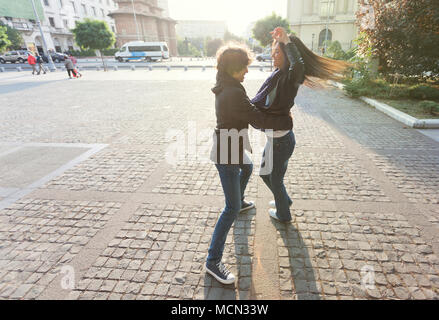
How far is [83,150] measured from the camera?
5.97 m

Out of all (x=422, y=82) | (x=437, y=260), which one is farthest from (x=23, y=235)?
(x=422, y=82)

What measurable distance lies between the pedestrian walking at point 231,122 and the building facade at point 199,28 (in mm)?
150822

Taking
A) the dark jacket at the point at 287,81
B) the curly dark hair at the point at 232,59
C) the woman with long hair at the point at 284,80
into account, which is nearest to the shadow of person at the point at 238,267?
the woman with long hair at the point at 284,80

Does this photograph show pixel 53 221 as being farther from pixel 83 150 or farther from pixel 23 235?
pixel 83 150

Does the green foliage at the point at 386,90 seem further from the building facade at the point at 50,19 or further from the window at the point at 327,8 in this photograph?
the building facade at the point at 50,19

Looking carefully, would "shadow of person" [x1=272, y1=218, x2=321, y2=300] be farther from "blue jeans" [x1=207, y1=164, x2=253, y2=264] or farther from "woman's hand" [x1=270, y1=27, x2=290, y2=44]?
"woman's hand" [x1=270, y1=27, x2=290, y2=44]

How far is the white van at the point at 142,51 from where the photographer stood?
38.3 metres

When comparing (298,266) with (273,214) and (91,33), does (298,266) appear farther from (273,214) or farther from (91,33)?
(91,33)

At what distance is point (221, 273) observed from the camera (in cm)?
241

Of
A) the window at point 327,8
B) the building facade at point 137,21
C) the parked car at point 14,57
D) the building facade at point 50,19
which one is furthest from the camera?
the building facade at point 137,21

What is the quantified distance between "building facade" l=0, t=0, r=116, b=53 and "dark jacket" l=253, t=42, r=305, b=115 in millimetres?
53261

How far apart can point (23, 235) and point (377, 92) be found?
468 inches

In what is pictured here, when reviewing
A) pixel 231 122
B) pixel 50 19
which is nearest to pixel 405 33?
pixel 231 122

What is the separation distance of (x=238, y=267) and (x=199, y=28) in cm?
15678
